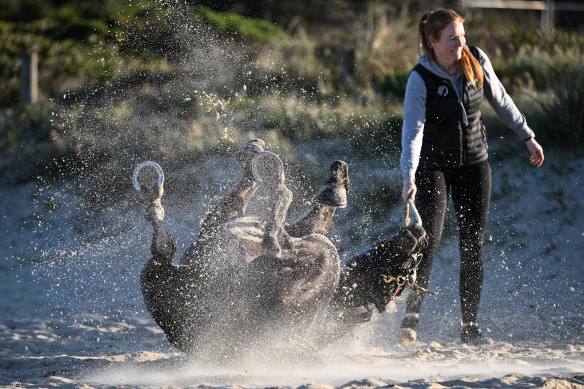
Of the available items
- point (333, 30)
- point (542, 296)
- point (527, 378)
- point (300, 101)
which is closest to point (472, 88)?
point (527, 378)

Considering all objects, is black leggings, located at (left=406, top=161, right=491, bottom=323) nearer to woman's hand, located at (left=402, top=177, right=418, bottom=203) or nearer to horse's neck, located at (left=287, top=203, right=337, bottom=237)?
woman's hand, located at (left=402, top=177, right=418, bottom=203)

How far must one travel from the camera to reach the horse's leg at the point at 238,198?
4078 millimetres

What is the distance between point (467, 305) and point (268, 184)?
155 cm

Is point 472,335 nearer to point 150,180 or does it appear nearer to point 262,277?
point 262,277

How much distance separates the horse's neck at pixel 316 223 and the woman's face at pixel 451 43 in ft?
3.24

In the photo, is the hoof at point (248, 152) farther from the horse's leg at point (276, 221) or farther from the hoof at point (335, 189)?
the horse's leg at point (276, 221)

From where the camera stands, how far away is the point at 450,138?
166 inches

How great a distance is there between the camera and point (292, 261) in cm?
366

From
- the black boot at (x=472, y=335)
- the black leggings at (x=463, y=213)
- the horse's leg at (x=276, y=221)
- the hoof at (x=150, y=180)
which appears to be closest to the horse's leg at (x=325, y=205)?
the horse's leg at (x=276, y=221)

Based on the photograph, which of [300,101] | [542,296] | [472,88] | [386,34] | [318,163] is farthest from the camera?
[386,34]

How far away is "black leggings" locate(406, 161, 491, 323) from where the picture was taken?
14.0 ft

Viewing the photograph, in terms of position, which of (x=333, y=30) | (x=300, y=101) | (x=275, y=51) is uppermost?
(x=333, y=30)

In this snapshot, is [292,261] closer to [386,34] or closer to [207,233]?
[207,233]

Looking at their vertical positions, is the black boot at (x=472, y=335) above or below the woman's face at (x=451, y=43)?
below
